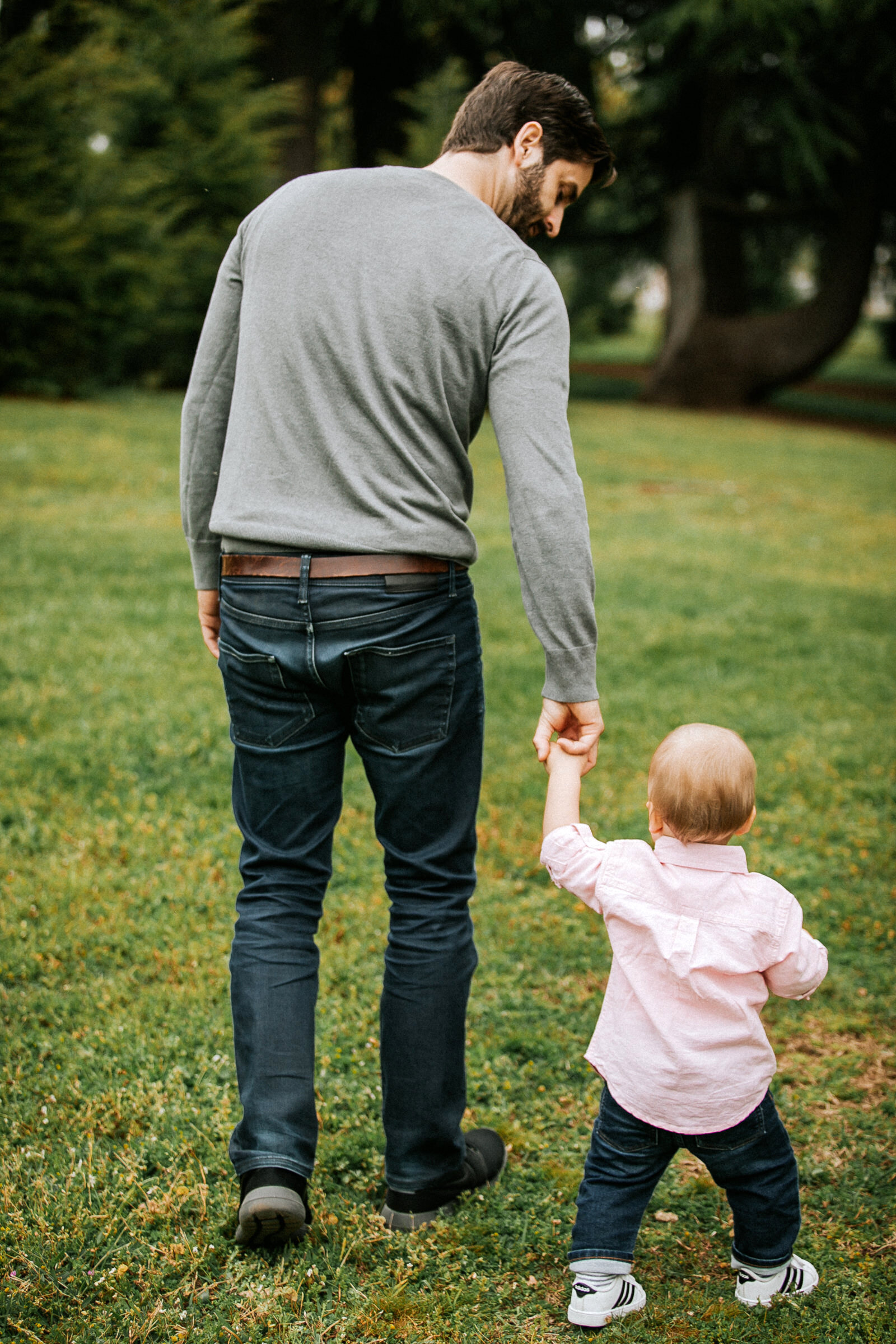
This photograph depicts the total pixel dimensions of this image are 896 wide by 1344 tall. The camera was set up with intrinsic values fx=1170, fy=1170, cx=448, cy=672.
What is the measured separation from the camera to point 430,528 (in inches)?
84.6

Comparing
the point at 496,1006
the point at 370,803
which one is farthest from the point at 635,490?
the point at 496,1006

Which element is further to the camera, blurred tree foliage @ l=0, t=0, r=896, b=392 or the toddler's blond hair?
blurred tree foliage @ l=0, t=0, r=896, b=392

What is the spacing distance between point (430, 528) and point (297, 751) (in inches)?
19.6

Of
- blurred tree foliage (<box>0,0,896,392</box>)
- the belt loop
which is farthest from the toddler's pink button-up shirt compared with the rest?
blurred tree foliage (<box>0,0,896,392</box>)

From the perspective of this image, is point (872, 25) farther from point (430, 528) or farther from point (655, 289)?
point (655, 289)

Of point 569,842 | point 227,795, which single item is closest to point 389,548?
point 569,842

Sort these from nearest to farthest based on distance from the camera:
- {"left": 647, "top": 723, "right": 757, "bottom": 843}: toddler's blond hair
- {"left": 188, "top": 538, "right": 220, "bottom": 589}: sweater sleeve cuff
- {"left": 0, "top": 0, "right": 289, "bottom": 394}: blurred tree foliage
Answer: {"left": 647, "top": 723, "right": 757, "bottom": 843}: toddler's blond hair → {"left": 188, "top": 538, "right": 220, "bottom": 589}: sweater sleeve cuff → {"left": 0, "top": 0, "right": 289, "bottom": 394}: blurred tree foliage

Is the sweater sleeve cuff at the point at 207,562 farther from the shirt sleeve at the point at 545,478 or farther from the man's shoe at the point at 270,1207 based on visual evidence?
the man's shoe at the point at 270,1207

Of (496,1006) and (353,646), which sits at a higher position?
(353,646)

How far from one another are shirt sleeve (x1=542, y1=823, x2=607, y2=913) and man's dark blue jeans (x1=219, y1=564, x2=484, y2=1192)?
26cm

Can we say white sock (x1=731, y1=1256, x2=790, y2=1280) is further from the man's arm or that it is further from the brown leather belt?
the brown leather belt

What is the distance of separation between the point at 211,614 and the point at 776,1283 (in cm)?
179

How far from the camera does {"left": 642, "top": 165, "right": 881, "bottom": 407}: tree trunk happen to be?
73.3ft

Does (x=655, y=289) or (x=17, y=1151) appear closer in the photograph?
(x=17, y=1151)
